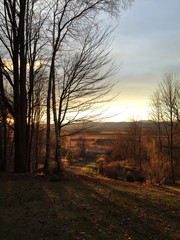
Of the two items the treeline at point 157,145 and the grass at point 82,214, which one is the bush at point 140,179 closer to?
the treeline at point 157,145

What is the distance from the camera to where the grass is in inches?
194

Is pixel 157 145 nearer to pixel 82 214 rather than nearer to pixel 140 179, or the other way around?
pixel 140 179

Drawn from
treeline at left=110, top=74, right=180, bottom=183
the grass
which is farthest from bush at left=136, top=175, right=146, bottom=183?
the grass

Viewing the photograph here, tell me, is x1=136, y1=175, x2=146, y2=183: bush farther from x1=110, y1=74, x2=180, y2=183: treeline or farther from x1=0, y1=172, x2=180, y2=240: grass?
x1=0, y1=172, x2=180, y2=240: grass

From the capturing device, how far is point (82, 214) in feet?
19.6

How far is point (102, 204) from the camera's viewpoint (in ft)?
22.6

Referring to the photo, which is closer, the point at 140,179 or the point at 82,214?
the point at 82,214

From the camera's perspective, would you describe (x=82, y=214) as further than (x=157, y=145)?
No

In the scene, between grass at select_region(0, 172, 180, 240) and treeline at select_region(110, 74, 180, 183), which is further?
treeline at select_region(110, 74, 180, 183)

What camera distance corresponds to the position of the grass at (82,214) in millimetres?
4934

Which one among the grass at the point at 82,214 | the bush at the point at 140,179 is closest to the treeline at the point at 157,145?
the bush at the point at 140,179

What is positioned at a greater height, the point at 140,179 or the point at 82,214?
the point at 82,214

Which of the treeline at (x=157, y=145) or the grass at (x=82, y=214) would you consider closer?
the grass at (x=82, y=214)

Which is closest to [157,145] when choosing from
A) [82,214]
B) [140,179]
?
[140,179]
